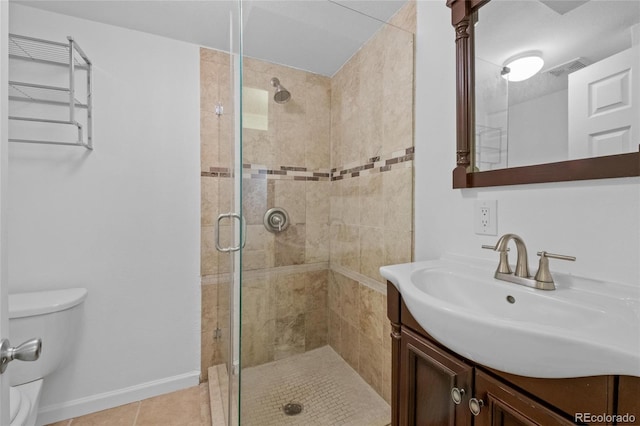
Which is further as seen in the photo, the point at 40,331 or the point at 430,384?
the point at 40,331

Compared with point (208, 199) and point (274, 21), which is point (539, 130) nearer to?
point (274, 21)

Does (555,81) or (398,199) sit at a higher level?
(555,81)

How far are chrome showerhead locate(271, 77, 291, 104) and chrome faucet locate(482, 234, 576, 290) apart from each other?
4.12 ft

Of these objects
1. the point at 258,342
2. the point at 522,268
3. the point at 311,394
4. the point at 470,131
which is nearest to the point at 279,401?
the point at 311,394

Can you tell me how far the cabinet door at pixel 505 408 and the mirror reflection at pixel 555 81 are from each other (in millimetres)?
646

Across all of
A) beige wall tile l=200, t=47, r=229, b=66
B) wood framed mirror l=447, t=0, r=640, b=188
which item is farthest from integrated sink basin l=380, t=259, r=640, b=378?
beige wall tile l=200, t=47, r=229, b=66

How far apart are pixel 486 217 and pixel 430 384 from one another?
59 centimetres

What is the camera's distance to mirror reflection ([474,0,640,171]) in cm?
68

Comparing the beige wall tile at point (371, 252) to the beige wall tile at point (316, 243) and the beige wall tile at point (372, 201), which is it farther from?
the beige wall tile at point (316, 243)

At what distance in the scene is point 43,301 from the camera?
1.33 m

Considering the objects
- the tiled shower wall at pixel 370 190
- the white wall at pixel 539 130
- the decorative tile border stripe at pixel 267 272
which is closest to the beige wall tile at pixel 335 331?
the tiled shower wall at pixel 370 190

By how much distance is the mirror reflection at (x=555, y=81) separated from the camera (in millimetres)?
685

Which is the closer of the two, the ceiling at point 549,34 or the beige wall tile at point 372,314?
the ceiling at point 549,34

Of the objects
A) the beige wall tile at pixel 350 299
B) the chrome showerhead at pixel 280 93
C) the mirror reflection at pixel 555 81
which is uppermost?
the chrome showerhead at pixel 280 93
